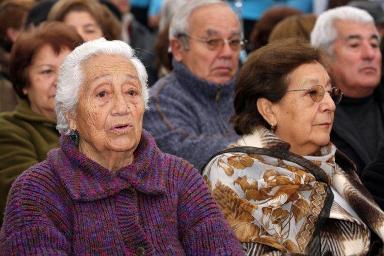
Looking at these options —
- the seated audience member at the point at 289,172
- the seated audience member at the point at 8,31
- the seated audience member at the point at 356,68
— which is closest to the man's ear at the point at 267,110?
the seated audience member at the point at 289,172

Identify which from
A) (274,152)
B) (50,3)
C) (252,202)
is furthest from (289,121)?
(50,3)

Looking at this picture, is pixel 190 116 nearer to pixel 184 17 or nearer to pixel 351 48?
pixel 184 17

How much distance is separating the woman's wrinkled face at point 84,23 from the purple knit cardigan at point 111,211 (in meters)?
2.25

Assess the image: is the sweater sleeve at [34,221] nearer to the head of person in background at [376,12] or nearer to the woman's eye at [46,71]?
Answer: the woman's eye at [46,71]

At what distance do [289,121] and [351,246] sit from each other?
63cm

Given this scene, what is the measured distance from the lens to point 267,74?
13.4 ft

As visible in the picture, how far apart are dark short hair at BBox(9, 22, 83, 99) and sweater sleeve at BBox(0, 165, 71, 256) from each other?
1383 millimetres

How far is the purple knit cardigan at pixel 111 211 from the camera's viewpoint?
10.8 feet

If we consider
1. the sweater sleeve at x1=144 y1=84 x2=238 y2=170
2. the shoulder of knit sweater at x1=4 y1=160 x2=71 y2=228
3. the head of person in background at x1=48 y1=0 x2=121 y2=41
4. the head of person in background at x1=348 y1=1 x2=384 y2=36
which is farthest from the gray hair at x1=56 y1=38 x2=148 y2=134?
the head of person in background at x1=348 y1=1 x2=384 y2=36

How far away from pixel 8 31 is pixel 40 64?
181 centimetres

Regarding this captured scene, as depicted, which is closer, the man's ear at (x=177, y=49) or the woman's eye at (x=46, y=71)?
the woman's eye at (x=46, y=71)

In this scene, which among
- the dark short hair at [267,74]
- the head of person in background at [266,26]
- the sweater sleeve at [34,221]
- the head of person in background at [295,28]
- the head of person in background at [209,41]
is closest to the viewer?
the sweater sleeve at [34,221]

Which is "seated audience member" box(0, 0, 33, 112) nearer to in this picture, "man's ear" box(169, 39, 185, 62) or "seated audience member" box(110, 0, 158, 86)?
"man's ear" box(169, 39, 185, 62)

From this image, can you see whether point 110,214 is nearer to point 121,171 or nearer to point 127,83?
point 121,171
